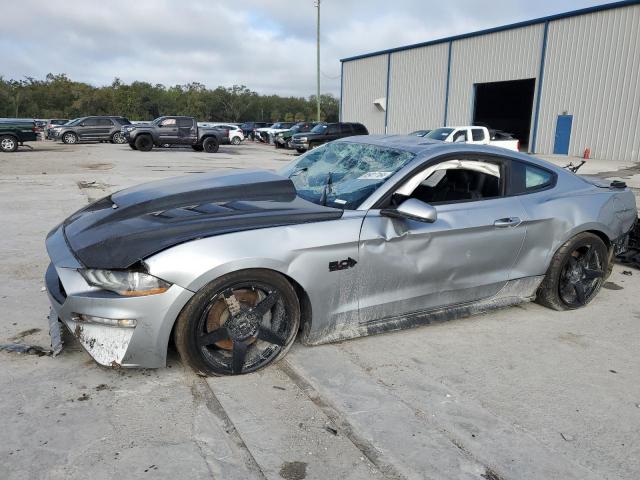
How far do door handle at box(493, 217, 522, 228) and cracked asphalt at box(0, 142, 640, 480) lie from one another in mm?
814

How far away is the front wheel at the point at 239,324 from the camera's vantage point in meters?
2.86

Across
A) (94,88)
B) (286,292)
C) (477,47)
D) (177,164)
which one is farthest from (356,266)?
(94,88)

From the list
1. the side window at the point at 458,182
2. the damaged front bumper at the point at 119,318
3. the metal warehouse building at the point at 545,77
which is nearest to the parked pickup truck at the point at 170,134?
the metal warehouse building at the point at 545,77

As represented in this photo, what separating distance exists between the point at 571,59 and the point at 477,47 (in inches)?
233

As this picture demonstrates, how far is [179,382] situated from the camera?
3.00 m

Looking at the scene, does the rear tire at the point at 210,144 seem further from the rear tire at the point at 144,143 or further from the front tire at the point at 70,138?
the front tire at the point at 70,138

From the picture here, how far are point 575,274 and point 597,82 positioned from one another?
907 inches

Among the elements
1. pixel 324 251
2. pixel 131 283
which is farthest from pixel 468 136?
pixel 131 283

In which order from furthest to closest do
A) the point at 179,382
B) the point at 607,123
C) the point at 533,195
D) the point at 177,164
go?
the point at 607,123, the point at 177,164, the point at 533,195, the point at 179,382

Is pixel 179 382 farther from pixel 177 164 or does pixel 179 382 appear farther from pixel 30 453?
pixel 177 164

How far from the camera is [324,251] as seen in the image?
3.11 metres

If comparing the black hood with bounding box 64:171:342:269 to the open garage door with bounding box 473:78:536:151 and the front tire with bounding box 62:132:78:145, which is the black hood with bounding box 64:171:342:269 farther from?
the open garage door with bounding box 473:78:536:151

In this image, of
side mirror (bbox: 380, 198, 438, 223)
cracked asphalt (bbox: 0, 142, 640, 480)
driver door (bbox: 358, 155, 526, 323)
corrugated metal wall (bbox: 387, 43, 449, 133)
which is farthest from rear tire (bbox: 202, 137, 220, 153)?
side mirror (bbox: 380, 198, 438, 223)

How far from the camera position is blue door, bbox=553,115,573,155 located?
24.9m
